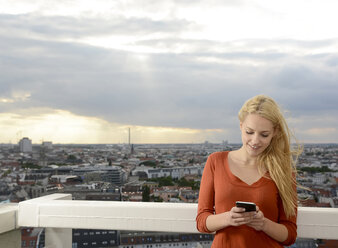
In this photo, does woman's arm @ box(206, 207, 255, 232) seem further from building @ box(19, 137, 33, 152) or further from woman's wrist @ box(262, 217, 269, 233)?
building @ box(19, 137, 33, 152)

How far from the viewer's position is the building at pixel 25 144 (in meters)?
22.1

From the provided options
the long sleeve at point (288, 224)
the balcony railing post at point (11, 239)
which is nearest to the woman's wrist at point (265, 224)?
the long sleeve at point (288, 224)

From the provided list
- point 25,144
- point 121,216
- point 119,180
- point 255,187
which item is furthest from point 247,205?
point 25,144

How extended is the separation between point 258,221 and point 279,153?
0.99ft

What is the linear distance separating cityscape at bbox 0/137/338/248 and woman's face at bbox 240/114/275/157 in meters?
0.20

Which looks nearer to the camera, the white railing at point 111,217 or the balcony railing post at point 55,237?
the white railing at point 111,217

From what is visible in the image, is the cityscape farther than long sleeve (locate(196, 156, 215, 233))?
Yes

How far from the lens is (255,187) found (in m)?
1.17

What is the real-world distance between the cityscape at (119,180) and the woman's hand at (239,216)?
1.05ft

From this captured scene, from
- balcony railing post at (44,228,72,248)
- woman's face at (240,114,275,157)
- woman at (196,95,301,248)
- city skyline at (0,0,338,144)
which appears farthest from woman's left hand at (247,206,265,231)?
city skyline at (0,0,338,144)

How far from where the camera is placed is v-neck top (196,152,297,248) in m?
1.15

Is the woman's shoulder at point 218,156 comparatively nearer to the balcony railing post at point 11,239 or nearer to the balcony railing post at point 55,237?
the balcony railing post at point 55,237

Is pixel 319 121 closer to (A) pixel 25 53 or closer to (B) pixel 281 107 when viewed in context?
(B) pixel 281 107

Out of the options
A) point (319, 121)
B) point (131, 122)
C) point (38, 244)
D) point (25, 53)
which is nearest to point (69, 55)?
point (25, 53)
